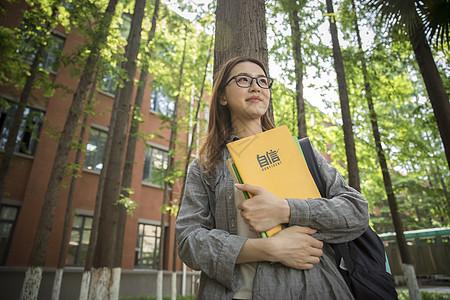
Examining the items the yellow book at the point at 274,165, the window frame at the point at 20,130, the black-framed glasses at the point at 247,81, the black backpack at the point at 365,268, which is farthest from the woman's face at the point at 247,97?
the window frame at the point at 20,130

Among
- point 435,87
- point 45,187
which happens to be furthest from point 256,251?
point 45,187

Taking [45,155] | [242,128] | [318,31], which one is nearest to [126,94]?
[45,155]

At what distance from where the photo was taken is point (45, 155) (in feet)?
39.5

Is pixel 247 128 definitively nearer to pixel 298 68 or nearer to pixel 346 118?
pixel 346 118

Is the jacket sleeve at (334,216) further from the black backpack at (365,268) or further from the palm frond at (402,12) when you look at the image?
the palm frond at (402,12)

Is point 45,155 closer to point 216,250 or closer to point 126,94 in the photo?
point 126,94

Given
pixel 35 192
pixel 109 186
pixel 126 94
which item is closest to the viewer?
pixel 109 186

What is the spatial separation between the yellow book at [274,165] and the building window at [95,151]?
1370cm

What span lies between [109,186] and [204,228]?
23.5 ft

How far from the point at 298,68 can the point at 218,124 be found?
7644 mm

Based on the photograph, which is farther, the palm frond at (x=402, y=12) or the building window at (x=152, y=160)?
the building window at (x=152, y=160)

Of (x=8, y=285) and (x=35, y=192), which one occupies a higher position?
(x=35, y=192)

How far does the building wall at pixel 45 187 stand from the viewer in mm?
10780

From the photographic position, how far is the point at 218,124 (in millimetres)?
1886
